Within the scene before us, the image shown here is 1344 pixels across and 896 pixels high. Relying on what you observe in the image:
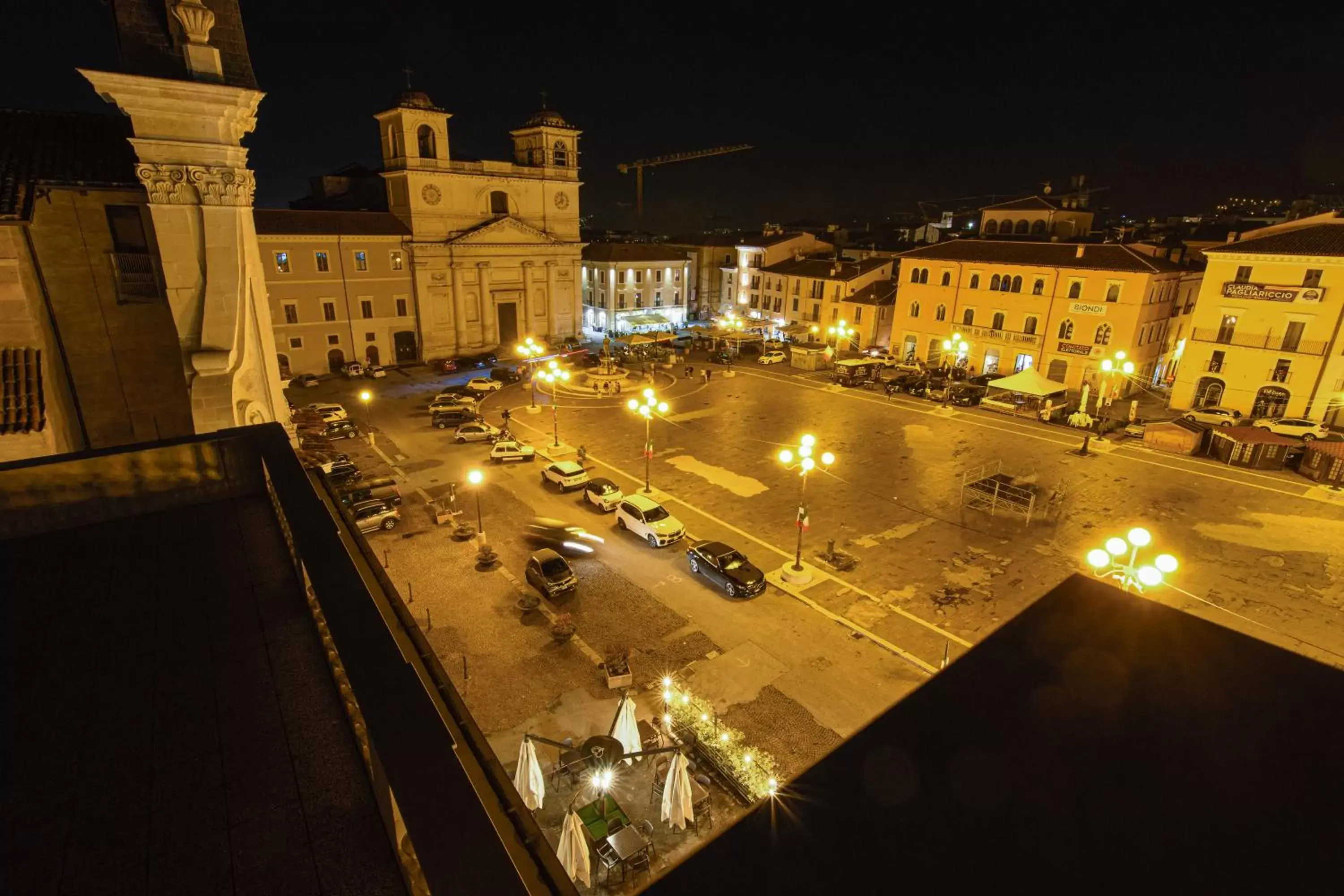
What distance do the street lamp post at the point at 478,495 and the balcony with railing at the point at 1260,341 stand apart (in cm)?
4010

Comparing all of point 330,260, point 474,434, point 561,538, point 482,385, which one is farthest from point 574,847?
point 330,260

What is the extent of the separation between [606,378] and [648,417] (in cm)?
1861

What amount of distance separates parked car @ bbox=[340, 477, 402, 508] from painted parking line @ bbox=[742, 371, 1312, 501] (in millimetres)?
28064

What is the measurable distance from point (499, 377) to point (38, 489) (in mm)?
37785

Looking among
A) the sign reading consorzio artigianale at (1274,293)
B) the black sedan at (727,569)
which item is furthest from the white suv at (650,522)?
the sign reading consorzio artigianale at (1274,293)

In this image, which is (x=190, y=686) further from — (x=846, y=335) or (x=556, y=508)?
(x=846, y=335)

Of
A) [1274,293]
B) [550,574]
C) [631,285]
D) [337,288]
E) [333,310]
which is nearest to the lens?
[550,574]

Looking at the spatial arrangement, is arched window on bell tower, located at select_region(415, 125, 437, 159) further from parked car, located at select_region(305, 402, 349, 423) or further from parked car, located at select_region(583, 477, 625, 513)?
parked car, located at select_region(583, 477, 625, 513)

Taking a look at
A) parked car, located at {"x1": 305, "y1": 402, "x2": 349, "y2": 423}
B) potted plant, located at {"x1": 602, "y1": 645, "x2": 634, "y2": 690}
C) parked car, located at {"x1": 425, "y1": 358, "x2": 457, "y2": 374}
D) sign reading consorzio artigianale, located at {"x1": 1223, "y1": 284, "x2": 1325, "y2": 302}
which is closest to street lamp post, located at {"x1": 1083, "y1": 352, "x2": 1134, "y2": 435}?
sign reading consorzio artigianale, located at {"x1": 1223, "y1": 284, "x2": 1325, "y2": 302}

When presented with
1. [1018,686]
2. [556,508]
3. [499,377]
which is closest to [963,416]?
[556,508]

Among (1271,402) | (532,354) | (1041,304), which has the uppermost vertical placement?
(1041,304)

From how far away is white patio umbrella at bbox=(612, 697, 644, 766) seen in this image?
39.3ft

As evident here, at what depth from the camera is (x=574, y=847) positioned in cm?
941

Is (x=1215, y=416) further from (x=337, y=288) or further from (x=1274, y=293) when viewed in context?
(x=337, y=288)
